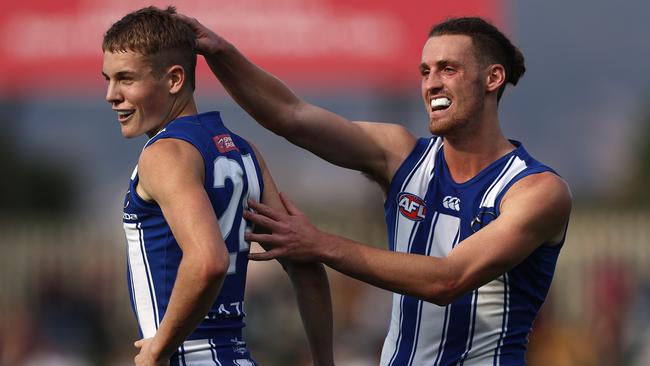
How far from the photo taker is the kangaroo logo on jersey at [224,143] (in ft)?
13.6

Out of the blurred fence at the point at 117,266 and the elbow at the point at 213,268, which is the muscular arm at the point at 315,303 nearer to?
the elbow at the point at 213,268

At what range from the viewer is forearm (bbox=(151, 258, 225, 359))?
12.4 feet

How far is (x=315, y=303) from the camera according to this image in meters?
4.64

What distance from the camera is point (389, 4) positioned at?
1628 cm

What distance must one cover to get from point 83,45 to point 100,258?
3183 mm

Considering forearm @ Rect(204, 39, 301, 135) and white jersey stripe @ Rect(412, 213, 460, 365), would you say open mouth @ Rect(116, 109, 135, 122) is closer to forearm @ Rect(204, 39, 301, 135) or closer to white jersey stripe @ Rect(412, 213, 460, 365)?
forearm @ Rect(204, 39, 301, 135)

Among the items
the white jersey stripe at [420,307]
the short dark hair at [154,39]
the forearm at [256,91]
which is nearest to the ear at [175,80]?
the short dark hair at [154,39]

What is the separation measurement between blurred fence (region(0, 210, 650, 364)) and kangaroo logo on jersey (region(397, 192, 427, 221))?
8.91 m

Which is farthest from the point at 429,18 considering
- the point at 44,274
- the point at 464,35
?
the point at 464,35

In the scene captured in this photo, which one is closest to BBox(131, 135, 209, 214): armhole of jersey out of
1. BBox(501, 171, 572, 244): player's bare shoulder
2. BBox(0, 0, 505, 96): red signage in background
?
BBox(501, 171, 572, 244): player's bare shoulder

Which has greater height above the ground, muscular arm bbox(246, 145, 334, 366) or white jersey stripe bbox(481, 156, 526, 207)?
white jersey stripe bbox(481, 156, 526, 207)

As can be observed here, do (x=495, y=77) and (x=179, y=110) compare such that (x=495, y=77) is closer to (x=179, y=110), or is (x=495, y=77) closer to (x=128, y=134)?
(x=179, y=110)

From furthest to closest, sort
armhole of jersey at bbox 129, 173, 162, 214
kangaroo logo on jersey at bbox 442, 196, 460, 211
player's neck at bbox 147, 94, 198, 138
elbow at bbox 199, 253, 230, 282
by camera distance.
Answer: kangaroo logo on jersey at bbox 442, 196, 460, 211, player's neck at bbox 147, 94, 198, 138, armhole of jersey at bbox 129, 173, 162, 214, elbow at bbox 199, 253, 230, 282

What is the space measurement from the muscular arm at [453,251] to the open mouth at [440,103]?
1.54 feet
